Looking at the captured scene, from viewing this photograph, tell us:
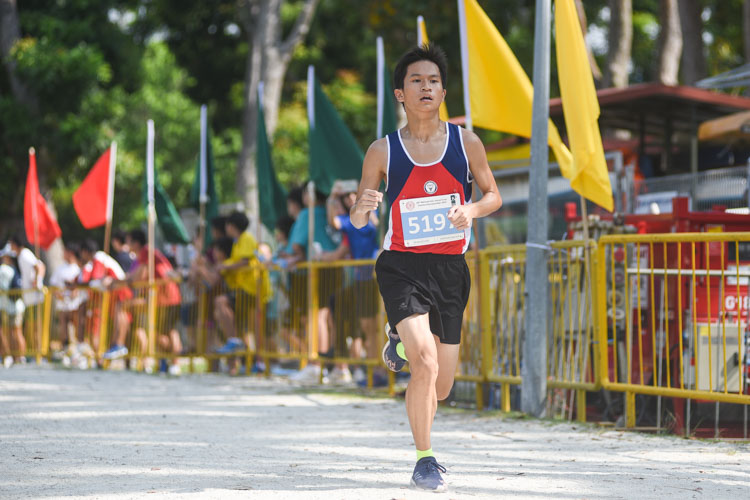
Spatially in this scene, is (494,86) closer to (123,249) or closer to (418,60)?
(418,60)

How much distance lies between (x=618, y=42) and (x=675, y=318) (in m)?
11.6

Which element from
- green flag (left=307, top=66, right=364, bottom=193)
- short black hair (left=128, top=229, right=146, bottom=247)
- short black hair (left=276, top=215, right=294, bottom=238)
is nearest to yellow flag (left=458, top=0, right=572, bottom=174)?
green flag (left=307, top=66, right=364, bottom=193)

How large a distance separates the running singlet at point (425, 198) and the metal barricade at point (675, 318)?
2397mm

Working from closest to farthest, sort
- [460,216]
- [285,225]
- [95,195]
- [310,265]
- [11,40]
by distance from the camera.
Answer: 1. [460,216]
2. [310,265]
3. [285,225]
4. [95,195]
5. [11,40]

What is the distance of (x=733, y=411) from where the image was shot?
8.46 meters

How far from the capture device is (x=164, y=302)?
587 inches

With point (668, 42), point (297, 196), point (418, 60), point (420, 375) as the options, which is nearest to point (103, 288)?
point (297, 196)

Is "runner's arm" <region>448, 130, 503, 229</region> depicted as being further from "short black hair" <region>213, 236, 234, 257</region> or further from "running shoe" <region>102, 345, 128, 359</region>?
"running shoe" <region>102, 345, 128, 359</region>

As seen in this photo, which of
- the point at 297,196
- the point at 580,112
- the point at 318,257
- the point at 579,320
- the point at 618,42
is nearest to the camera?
the point at 579,320

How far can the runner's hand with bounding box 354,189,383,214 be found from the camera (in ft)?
17.8

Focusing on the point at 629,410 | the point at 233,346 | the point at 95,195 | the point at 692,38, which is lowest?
the point at 629,410

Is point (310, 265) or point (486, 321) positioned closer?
point (486, 321)

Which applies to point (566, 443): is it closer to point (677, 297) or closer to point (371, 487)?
point (677, 297)

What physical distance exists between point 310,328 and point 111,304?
5.12 metres
